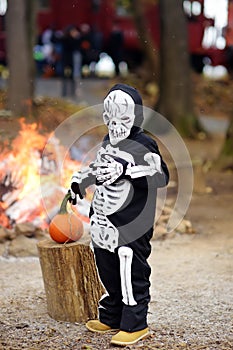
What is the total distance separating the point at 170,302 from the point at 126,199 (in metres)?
1.55

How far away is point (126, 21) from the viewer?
27.1 m

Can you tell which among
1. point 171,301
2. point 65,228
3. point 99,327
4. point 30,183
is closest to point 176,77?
point 30,183

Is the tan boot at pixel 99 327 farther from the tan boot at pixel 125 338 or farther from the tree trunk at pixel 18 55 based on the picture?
the tree trunk at pixel 18 55

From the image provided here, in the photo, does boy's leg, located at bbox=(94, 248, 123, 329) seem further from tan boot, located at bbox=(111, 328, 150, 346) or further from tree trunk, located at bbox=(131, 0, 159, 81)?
tree trunk, located at bbox=(131, 0, 159, 81)

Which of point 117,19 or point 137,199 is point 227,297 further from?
point 117,19

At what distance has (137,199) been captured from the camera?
4.90m

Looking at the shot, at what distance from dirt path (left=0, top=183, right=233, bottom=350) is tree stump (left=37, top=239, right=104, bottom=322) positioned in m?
0.11

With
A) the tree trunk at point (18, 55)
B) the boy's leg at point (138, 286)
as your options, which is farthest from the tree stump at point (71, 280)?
the tree trunk at point (18, 55)

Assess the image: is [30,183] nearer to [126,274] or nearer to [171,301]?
[171,301]

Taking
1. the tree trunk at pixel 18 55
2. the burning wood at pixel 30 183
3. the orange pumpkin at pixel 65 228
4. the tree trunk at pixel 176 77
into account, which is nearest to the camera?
the orange pumpkin at pixel 65 228

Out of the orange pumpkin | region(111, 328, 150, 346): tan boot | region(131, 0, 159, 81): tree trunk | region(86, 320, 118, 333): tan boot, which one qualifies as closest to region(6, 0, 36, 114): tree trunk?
region(131, 0, 159, 81): tree trunk

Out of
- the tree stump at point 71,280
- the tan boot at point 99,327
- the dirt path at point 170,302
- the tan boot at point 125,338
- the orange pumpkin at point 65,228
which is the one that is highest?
the orange pumpkin at point 65,228

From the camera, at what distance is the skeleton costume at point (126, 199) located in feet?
15.8

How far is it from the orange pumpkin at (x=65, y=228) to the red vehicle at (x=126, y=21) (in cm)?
2070
